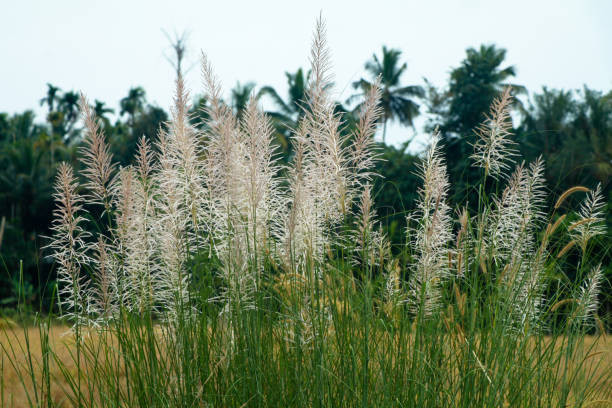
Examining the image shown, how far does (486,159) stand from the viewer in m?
2.18

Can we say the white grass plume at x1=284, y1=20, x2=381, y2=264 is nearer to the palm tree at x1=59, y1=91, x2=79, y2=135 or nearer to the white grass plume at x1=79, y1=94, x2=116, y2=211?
the white grass plume at x1=79, y1=94, x2=116, y2=211

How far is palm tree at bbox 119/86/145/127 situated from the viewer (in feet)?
159

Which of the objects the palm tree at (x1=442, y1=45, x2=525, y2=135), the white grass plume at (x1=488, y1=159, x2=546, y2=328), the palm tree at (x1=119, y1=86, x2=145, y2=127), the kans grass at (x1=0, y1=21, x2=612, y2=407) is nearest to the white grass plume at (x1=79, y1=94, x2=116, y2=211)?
the kans grass at (x1=0, y1=21, x2=612, y2=407)

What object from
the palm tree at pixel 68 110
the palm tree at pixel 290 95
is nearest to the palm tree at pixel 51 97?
the palm tree at pixel 68 110

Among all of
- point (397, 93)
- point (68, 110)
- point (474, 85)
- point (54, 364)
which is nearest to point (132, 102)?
point (68, 110)

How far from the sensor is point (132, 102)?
48.6 meters

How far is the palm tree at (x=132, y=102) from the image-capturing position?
159ft

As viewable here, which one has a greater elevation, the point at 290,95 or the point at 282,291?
the point at 290,95

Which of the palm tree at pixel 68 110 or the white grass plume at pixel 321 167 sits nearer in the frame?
the white grass plume at pixel 321 167

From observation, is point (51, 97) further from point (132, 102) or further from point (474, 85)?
point (474, 85)

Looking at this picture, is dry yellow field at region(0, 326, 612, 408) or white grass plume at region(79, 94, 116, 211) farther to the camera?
dry yellow field at region(0, 326, 612, 408)

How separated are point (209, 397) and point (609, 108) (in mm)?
26314

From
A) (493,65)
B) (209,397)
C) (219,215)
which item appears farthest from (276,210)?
(493,65)

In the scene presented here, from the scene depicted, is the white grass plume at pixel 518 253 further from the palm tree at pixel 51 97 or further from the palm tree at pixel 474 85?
the palm tree at pixel 51 97
